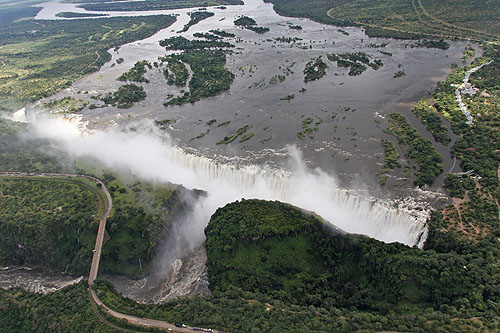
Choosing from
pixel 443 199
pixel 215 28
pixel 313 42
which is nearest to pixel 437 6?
pixel 313 42

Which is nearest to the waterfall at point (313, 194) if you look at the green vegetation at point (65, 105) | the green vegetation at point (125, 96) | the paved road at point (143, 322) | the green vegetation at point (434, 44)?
the paved road at point (143, 322)

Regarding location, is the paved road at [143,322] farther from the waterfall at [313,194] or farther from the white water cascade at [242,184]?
the waterfall at [313,194]

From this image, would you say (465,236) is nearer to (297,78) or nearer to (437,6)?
(297,78)

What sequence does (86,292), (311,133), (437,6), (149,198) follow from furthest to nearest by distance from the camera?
(437,6) → (311,133) → (149,198) → (86,292)

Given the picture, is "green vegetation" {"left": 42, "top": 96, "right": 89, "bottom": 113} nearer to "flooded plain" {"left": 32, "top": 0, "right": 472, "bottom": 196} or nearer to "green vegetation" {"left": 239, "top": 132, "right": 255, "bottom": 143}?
"flooded plain" {"left": 32, "top": 0, "right": 472, "bottom": 196}

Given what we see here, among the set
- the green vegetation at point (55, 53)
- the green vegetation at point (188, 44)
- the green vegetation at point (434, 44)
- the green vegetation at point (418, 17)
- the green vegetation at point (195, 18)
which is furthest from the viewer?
the green vegetation at point (195, 18)

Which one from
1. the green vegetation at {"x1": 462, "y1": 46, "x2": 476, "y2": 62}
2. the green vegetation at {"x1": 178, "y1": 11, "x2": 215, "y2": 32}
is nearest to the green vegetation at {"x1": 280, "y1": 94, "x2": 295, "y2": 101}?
the green vegetation at {"x1": 462, "y1": 46, "x2": 476, "y2": 62}
